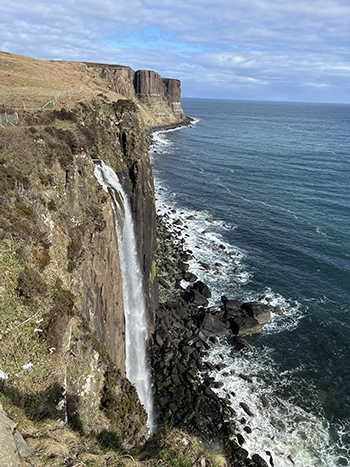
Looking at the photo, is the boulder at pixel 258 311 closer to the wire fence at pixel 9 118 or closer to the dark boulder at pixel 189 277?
the dark boulder at pixel 189 277

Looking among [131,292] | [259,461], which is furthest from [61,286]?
[259,461]

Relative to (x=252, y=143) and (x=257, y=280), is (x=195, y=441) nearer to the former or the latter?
(x=257, y=280)

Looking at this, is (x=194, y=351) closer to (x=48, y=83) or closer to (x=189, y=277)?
(x=189, y=277)

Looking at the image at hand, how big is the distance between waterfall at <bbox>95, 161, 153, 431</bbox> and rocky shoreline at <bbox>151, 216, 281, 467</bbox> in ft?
5.91

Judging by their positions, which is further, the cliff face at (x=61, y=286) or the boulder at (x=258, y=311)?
the boulder at (x=258, y=311)

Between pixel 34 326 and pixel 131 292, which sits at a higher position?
pixel 34 326

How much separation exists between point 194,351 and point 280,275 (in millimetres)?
19393

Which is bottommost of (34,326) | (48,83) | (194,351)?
(194,351)

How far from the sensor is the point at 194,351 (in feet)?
107

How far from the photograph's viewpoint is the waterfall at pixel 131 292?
2553cm

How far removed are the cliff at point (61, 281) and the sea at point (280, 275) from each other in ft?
46.6

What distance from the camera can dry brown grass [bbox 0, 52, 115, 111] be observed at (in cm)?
3109

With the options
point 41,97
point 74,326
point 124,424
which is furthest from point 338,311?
point 41,97

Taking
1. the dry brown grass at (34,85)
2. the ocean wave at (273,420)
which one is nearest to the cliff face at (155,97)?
the dry brown grass at (34,85)
